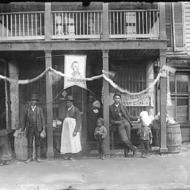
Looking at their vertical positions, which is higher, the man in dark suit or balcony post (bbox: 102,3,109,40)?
balcony post (bbox: 102,3,109,40)

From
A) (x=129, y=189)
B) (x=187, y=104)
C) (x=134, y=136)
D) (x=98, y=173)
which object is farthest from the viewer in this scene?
(x=187, y=104)

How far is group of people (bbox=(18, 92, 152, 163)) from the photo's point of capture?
10.5 m

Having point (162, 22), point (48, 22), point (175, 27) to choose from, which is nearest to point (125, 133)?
point (162, 22)

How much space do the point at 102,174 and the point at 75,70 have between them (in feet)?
11.5

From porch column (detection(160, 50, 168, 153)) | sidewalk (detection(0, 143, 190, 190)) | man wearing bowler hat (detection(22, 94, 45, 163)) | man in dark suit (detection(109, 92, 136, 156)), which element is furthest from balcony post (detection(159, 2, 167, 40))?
man wearing bowler hat (detection(22, 94, 45, 163))

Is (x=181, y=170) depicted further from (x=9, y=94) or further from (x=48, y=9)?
(x=9, y=94)

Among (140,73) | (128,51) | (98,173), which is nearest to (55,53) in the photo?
(128,51)

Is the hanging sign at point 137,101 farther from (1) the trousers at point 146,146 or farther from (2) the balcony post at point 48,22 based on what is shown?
(2) the balcony post at point 48,22

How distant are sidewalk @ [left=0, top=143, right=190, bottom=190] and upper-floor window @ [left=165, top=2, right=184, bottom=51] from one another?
4919mm

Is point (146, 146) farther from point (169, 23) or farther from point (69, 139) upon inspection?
point (169, 23)

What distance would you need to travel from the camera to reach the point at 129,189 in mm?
7512

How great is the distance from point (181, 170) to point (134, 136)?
4.39m

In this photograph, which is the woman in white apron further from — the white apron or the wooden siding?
the wooden siding

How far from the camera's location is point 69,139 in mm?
10688
